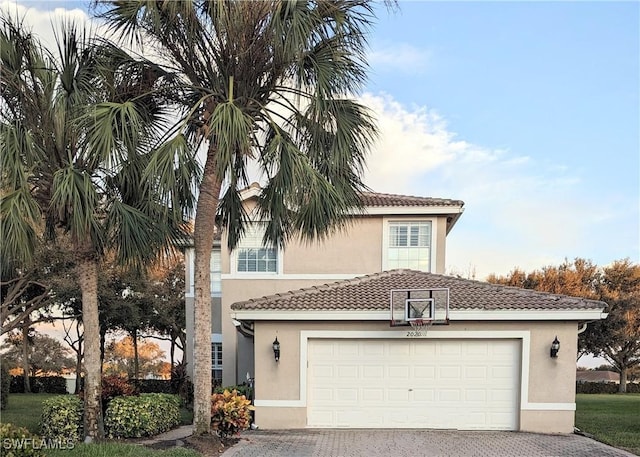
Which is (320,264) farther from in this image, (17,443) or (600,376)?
(600,376)

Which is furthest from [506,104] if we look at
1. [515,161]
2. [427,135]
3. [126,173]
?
[126,173]

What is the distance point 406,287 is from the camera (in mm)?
10117

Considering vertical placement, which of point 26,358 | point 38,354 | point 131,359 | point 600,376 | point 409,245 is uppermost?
point 409,245

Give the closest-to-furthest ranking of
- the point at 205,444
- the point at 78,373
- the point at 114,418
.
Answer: the point at 205,444, the point at 114,418, the point at 78,373

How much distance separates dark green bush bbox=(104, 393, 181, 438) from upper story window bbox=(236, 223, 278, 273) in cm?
538

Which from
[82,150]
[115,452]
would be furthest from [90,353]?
[82,150]

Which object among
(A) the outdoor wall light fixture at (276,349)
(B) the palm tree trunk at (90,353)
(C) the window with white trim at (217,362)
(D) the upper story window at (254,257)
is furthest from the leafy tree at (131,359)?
(A) the outdoor wall light fixture at (276,349)

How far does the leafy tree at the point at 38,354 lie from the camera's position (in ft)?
71.7

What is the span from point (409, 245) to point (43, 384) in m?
20.3

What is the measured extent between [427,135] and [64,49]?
958 cm

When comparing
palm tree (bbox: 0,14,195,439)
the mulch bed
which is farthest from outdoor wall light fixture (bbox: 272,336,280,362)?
palm tree (bbox: 0,14,195,439)

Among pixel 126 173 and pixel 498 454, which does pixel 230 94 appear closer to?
pixel 126 173

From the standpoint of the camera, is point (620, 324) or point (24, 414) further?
point (620, 324)

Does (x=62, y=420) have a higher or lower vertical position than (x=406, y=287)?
lower
